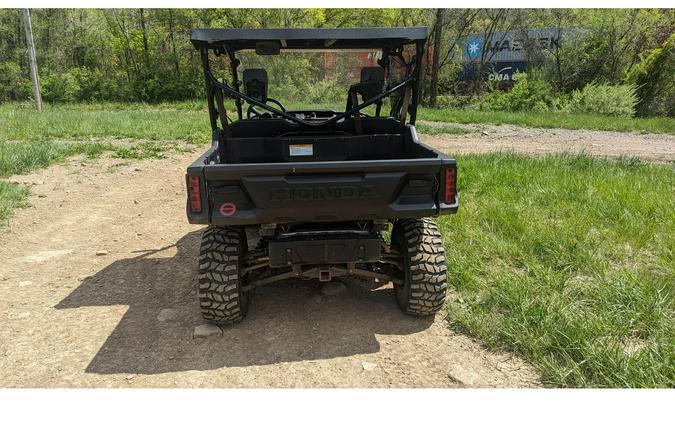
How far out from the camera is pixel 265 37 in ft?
11.0

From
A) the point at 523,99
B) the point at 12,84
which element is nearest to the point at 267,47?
the point at 523,99

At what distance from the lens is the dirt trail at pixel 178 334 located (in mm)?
2615

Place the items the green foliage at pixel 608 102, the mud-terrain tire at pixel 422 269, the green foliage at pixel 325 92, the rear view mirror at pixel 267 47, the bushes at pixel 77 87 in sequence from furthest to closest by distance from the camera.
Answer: the bushes at pixel 77 87, the green foliage at pixel 608 102, the green foliage at pixel 325 92, the rear view mirror at pixel 267 47, the mud-terrain tire at pixel 422 269

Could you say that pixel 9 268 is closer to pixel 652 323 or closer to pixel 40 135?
pixel 652 323

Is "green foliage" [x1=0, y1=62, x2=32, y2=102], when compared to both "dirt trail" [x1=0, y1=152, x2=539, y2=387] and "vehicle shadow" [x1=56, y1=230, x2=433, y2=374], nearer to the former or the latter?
"dirt trail" [x1=0, y1=152, x2=539, y2=387]

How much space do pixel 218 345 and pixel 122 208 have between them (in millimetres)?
3716

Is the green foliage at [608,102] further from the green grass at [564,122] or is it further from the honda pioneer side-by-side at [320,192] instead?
the honda pioneer side-by-side at [320,192]

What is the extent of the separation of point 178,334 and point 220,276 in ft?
1.63

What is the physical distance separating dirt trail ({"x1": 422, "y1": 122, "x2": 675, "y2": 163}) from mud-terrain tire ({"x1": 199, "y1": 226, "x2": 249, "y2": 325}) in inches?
284

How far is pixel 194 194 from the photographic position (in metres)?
2.65

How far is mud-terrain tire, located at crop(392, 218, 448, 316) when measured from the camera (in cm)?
308

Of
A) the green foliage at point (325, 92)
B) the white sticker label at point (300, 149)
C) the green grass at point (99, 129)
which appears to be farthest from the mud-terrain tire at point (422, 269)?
the green grass at point (99, 129)

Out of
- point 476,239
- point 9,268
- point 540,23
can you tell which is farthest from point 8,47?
point 476,239

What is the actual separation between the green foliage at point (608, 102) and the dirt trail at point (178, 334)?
727 inches
